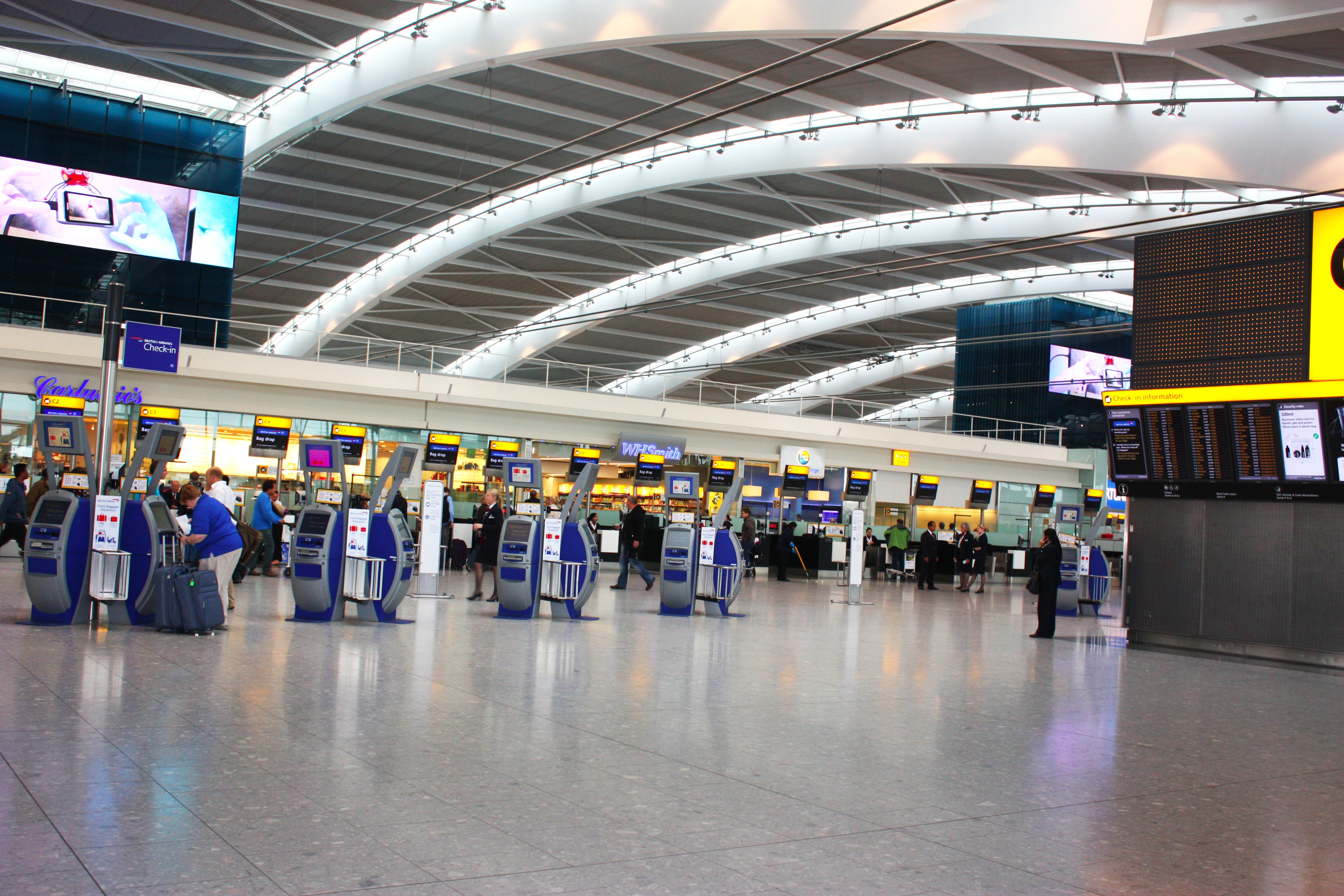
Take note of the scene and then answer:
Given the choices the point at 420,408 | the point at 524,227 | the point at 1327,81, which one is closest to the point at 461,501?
the point at 420,408

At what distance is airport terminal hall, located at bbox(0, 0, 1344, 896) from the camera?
471 cm

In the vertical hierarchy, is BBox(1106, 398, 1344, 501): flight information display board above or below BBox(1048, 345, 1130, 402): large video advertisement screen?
below

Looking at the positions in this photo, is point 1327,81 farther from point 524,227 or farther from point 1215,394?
point 524,227

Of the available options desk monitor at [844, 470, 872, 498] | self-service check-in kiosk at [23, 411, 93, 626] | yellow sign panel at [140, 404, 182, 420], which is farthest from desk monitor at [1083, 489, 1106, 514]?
self-service check-in kiosk at [23, 411, 93, 626]

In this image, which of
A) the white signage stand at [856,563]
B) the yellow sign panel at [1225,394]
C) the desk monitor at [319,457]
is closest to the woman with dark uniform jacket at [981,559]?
the white signage stand at [856,563]

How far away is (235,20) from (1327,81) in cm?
1719

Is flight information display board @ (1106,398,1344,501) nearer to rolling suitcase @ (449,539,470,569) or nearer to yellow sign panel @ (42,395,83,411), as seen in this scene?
rolling suitcase @ (449,539,470,569)

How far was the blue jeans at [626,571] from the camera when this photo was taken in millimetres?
19078

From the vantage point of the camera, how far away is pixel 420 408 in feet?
79.6

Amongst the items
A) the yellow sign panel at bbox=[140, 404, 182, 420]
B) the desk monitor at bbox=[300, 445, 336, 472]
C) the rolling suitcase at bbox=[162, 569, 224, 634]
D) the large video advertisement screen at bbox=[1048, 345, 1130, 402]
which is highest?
the large video advertisement screen at bbox=[1048, 345, 1130, 402]

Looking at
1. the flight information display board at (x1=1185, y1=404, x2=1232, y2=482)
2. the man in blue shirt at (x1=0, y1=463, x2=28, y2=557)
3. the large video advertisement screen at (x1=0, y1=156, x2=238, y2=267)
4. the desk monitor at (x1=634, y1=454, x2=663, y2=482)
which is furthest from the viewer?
the desk monitor at (x1=634, y1=454, x2=663, y2=482)

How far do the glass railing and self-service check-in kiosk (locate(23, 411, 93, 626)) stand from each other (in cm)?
1175

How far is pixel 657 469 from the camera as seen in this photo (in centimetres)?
2661

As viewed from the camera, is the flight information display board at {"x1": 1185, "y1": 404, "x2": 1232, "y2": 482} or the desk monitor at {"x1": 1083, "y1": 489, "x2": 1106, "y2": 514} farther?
the desk monitor at {"x1": 1083, "y1": 489, "x2": 1106, "y2": 514}
